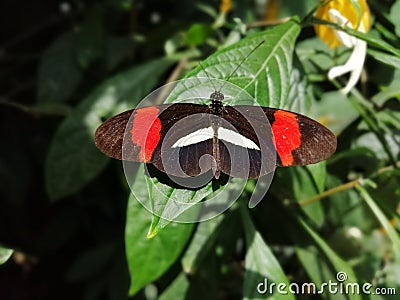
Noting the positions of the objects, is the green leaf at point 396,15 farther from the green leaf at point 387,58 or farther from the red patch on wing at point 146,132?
the red patch on wing at point 146,132

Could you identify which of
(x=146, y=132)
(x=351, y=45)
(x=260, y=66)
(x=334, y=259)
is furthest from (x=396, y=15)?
(x=146, y=132)

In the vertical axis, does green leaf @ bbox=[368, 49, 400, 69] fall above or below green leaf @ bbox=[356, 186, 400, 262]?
above

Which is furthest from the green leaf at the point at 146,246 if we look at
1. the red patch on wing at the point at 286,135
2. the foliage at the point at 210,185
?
the red patch on wing at the point at 286,135

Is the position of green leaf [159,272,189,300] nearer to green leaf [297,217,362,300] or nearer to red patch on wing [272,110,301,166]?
green leaf [297,217,362,300]

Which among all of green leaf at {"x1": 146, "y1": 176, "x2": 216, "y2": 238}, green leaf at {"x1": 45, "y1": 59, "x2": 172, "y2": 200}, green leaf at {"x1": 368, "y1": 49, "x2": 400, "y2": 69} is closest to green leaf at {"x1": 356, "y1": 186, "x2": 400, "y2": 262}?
green leaf at {"x1": 368, "y1": 49, "x2": 400, "y2": 69}

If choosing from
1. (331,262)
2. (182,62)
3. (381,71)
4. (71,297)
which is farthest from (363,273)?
(71,297)

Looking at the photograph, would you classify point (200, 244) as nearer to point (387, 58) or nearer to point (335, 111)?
point (387, 58)

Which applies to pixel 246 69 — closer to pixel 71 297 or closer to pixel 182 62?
pixel 182 62
